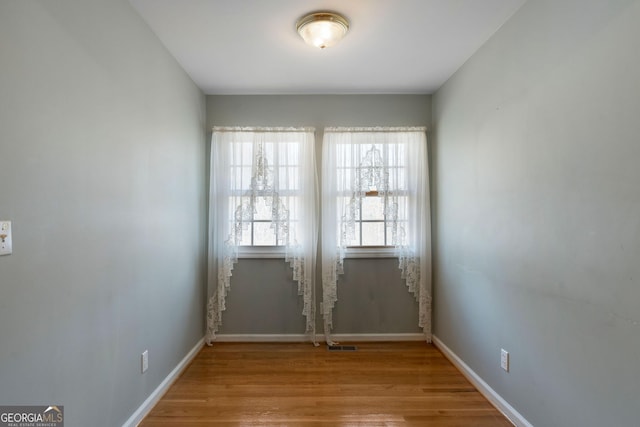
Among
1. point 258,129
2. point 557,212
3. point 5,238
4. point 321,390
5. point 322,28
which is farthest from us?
point 258,129

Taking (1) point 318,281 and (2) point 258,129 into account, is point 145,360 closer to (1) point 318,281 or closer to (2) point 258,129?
(1) point 318,281

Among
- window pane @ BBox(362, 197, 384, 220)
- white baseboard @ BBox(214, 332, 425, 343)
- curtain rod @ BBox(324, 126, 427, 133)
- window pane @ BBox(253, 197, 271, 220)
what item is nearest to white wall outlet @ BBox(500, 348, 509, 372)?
white baseboard @ BBox(214, 332, 425, 343)

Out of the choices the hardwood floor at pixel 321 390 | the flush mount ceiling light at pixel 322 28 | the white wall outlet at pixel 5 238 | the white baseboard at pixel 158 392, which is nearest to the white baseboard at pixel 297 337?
the hardwood floor at pixel 321 390

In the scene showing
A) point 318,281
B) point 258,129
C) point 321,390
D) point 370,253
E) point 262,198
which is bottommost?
point 321,390

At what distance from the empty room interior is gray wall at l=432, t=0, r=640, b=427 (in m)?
0.01

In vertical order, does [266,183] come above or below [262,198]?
above

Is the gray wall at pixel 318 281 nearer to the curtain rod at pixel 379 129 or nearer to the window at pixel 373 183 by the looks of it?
the curtain rod at pixel 379 129

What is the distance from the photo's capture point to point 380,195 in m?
3.20

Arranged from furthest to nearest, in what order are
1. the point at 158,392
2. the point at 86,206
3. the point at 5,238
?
the point at 158,392, the point at 86,206, the point at 5,238

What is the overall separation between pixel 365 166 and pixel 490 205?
1310 mm

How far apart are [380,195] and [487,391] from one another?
1.86 metres

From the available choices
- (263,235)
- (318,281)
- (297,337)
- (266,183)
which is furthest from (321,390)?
(266,183)

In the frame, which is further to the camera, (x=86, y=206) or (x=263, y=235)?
(x=263, y=235)

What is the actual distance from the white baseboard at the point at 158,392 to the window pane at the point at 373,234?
198 cm
